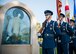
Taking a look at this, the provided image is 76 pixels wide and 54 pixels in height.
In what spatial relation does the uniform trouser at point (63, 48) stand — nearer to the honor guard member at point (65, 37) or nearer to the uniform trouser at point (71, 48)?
the honor guard member at point (65, 37)

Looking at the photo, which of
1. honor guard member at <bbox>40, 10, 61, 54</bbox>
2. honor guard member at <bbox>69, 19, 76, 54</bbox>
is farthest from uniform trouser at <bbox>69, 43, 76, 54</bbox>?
honor guard member at <bbox>40, 10, 61, 54</bbox>

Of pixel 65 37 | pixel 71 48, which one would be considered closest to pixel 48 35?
pixel 65 37

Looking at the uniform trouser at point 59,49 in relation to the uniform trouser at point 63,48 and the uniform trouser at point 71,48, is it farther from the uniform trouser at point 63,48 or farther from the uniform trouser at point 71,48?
the uniform trouser at point 71,48

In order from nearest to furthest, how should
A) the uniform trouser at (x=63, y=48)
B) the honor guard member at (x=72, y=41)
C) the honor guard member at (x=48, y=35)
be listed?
the honor guard member at (x=48, y=35), the uniform trouser at (x=63, y=48), the honor guard member at (x=72, y=41)

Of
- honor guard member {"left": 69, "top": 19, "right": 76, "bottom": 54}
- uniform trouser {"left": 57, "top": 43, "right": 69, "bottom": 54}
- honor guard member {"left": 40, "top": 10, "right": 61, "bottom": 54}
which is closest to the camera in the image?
honor guard member {"left": 40, "top": 10, "right": 61, "bottom": 54}

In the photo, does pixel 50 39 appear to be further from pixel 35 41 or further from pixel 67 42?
pixel 67 42

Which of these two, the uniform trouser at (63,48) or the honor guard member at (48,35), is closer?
the honor guard member at (48,35)

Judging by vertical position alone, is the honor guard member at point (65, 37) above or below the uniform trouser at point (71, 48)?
above

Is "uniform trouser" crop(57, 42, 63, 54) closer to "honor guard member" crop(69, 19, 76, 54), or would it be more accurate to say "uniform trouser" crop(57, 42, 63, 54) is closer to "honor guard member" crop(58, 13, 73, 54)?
"honor guard member" crop(58, 13, 73, 54)

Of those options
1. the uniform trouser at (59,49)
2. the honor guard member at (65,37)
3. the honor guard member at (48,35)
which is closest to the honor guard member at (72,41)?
the honor guard member at (65,37)

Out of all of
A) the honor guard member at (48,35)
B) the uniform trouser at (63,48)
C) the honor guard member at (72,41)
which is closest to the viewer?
the honor guard member at (48,35)

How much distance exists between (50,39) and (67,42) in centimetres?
69

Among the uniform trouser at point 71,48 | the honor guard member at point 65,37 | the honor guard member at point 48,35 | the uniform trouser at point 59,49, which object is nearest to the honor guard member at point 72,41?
the uniform trouser at point 71,48

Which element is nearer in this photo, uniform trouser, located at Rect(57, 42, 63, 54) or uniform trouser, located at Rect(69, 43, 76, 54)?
uniform trouser, located at Rect(57, 42, 63, 54)
